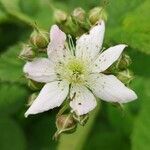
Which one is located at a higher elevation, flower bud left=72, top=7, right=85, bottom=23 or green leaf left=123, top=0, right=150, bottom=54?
flower bud left=72, top=7, right=85, bottom=23

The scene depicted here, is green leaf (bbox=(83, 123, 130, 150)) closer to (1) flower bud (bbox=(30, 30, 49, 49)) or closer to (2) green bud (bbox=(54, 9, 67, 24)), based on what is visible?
(2) green bud (bbox=(54, 9, 67, 24))

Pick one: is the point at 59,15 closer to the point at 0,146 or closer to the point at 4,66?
the point at 4,66

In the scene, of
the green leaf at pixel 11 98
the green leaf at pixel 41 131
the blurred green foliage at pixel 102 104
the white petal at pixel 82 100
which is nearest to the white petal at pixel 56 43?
the white petal at pixel 82 100

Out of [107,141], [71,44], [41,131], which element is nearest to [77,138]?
[107,141]

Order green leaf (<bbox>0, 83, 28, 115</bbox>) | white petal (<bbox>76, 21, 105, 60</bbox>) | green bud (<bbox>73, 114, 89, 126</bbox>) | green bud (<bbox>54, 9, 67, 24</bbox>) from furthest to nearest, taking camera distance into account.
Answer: green leaf (<bbox>0, 83, 28, 115</bbox>) < green bud (<bbox>54, 9, 67, 24</bbox>) < white petal (<bbox>76, 21, 105, 60</bbox>) < green bud (<bbox>73, 114, 89, 126</bbox>)

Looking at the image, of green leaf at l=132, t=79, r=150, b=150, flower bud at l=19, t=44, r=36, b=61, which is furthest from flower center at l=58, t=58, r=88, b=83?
green leaf at l=132, t=79, r=150, b=150

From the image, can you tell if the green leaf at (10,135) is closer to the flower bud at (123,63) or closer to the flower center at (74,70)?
the flower center at (74,70)
